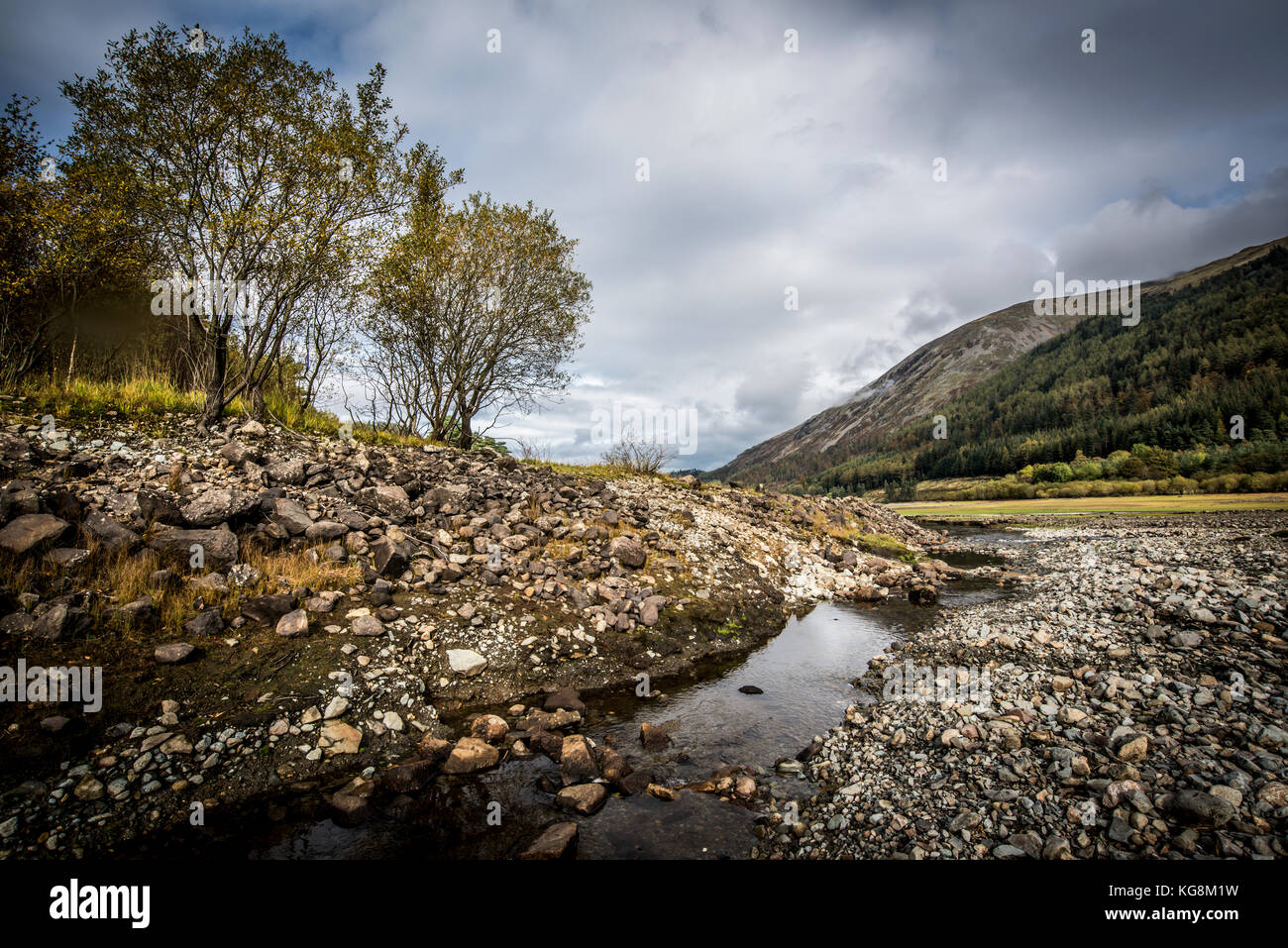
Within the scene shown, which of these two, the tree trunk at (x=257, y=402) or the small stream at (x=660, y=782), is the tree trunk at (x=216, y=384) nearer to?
the tree trunk at (x=257, y=402)

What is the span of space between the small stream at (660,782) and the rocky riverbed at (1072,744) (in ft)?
1.69

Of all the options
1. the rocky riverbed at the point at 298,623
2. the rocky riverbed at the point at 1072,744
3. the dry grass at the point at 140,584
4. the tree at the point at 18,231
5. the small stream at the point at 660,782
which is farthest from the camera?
the tree at the point at 18,231

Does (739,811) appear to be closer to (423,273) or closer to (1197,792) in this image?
(1197,792)

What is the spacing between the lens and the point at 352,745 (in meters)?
5.83

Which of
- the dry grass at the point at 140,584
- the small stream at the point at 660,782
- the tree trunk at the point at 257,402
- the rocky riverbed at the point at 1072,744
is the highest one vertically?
the tree trunk at the point at 257,402

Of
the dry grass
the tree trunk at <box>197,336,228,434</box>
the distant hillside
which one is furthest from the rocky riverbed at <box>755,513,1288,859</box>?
the distant hillside

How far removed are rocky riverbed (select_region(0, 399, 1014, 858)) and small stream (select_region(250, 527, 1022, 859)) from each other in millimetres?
261

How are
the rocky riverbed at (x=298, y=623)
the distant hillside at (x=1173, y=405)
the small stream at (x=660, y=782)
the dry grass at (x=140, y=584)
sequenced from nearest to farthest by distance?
the small stream at (x=660, y=782)
the rocky riverbed at (x=298, y=623)
the dry grass at (x=140, y=584)
the distant hillside at (x=1173, y=405)

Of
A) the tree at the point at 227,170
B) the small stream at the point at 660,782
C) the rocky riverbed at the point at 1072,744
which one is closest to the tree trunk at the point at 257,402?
the tree at the point at 227,170

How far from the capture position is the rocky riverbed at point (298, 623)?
495 centimetres

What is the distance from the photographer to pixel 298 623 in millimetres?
6988

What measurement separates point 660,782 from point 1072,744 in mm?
4723

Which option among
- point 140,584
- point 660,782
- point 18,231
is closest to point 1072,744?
point 660,782

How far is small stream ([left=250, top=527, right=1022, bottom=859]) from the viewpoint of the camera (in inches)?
179
